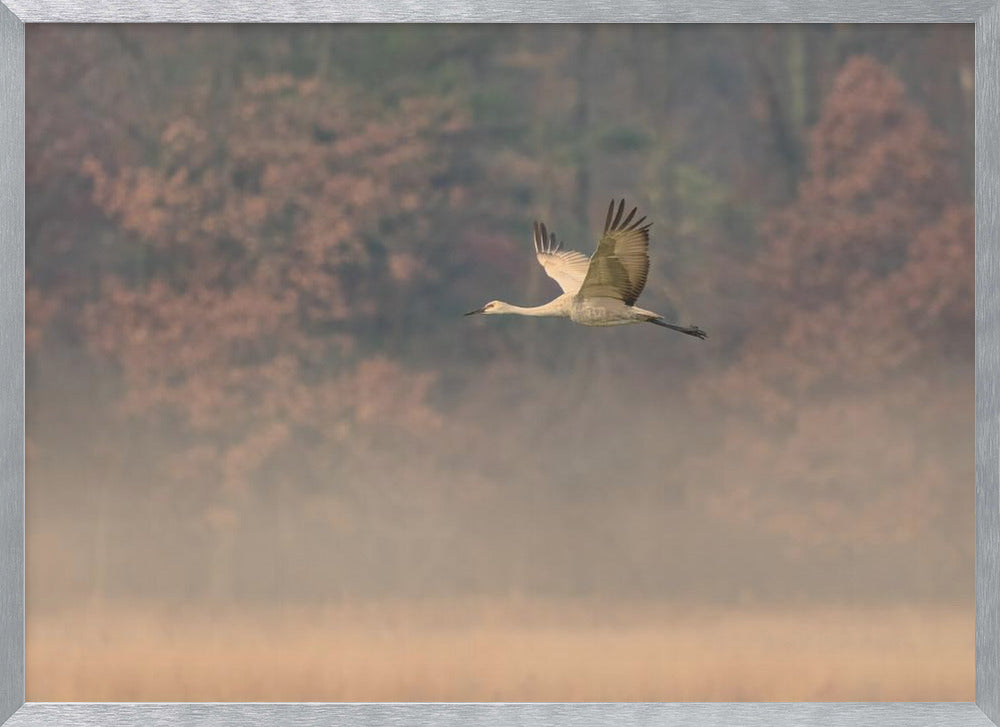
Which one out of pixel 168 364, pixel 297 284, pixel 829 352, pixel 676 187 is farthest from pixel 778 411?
pixel 168 364

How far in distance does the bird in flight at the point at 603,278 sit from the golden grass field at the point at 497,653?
715 mm

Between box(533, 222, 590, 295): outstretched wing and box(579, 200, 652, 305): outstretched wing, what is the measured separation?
0.05 m

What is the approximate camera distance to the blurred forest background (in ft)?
11.2

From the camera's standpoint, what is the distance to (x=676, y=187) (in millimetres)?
3438

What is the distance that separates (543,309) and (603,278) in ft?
0.58

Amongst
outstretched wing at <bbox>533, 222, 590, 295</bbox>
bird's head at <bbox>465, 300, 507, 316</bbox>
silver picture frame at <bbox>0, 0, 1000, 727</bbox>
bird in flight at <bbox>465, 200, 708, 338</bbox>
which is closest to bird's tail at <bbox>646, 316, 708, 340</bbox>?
bird in flight at <bbox>465, 200, 708, 338</bbox>

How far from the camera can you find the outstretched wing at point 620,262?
334 cm

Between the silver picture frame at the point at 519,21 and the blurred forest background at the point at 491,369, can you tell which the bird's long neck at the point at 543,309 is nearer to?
the blurred forest background at the point at 491,369

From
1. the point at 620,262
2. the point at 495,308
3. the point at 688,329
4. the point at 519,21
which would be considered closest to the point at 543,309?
the point at 495,308

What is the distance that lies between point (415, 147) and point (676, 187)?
0.66m

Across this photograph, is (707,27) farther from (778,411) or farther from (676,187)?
(778,411)

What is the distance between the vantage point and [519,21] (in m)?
3.38

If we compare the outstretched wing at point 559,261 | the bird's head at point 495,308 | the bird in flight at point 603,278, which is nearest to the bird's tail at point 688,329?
the bird in flight at point 603,278

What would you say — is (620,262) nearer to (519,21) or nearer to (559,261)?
(559,261)
